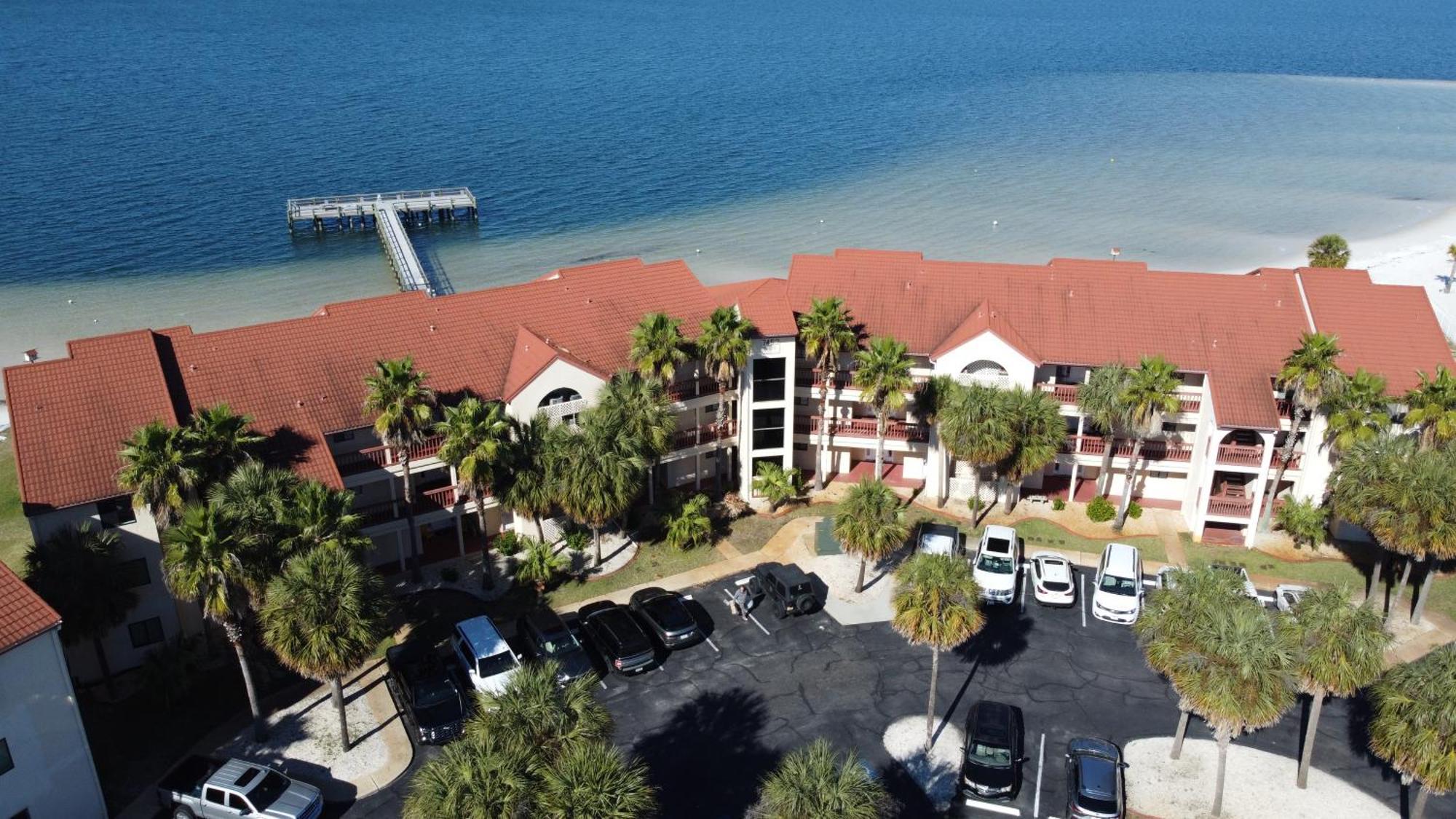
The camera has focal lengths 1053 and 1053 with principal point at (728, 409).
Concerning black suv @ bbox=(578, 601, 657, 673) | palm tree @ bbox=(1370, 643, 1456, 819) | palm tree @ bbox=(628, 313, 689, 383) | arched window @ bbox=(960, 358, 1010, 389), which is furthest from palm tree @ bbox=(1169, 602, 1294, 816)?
palm tree @ bbox=(628, 313, 689, 383)

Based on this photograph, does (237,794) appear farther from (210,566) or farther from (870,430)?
(870,430)

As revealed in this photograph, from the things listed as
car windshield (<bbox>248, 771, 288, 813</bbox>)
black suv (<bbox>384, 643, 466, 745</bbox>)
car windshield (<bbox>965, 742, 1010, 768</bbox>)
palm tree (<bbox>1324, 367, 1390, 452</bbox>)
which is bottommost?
car windshield (<bbox>965, 742, 1010, 768</bbox>)

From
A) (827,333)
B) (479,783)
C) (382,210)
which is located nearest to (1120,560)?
(827,333)

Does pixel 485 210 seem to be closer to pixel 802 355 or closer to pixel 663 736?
pixel 802 355

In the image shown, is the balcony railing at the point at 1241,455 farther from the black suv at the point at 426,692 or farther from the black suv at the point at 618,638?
the black suv at the point at 426,692

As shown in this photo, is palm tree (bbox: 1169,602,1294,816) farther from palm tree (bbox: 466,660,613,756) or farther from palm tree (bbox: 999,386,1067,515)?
palm tree (bbox: 466,660,613,756)

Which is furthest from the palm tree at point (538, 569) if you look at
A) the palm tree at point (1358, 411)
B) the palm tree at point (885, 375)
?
the palm tree at point (1358, 411)
